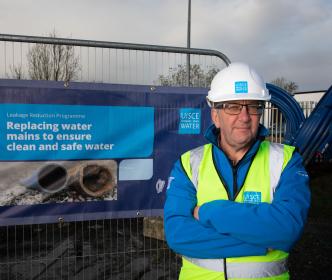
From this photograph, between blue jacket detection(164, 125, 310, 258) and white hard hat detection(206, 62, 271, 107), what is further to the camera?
white hard hat detection(206, 62, 271, 107)

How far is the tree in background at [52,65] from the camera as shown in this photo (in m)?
5.16

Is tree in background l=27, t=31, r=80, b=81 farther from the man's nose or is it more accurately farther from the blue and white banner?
the man's nose

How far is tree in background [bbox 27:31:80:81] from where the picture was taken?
16.9ft

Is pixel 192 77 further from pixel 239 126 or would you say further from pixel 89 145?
pixel 239 126

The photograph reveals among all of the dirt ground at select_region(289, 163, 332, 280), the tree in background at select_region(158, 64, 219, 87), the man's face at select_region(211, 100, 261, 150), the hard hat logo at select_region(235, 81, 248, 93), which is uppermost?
the tree in background at select_region(158, 64, 219, 87)

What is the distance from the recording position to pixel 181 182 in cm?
220

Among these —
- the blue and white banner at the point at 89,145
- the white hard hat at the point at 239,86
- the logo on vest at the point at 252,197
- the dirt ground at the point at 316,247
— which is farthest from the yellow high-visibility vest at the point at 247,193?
the dirt ground at the point at 316,247

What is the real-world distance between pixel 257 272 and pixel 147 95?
92.2 inches

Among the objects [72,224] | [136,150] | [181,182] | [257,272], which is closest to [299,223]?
[257,272]

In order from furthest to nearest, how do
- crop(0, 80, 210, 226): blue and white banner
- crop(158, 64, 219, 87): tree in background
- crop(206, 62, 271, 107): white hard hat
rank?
crop(158, 64, 219, 87): tree in background < crop(0, 80, 210, 226): blue and white banner < crop(206, 62, 271, 107): white hard hat

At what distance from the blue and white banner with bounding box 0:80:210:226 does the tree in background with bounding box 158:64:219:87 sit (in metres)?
0.46

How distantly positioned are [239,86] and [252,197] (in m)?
0.58

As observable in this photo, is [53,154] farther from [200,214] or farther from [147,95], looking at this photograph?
[200,214]

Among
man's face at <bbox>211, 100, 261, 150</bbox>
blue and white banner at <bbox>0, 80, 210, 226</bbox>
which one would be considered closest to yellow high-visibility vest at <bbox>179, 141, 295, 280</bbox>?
man's face at <bbox>211, 100, 261, 150</bbox>
